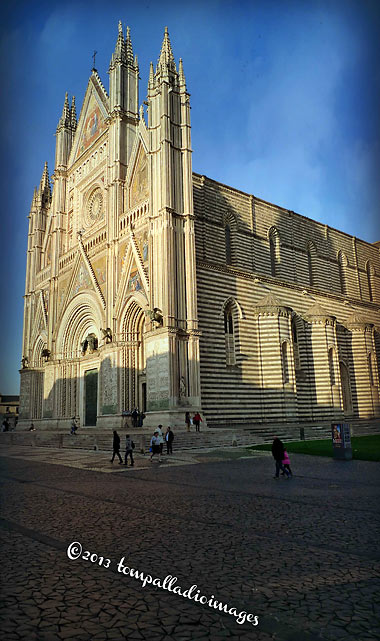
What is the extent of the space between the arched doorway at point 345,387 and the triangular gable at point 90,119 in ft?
88.6

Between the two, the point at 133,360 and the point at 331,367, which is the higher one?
the point at 133,360

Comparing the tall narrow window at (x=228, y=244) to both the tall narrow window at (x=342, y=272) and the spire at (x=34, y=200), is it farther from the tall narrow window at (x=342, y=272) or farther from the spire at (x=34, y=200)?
the spire at (x=34, y=200)

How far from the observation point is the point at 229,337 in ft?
101

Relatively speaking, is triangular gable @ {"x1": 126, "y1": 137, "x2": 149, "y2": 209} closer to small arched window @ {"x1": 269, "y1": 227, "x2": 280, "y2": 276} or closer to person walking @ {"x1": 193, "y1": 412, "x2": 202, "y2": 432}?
small arched window @ {"x1": 269, "y1": 227, "x2": 280, "y2": 276}

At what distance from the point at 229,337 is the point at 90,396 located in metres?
12.3

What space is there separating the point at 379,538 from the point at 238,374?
24.0m

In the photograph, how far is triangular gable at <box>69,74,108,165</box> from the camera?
38.5 meters

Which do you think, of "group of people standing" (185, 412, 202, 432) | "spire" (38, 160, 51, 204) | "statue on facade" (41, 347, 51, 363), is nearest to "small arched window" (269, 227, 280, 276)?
"group of people standing" (185, 412, 202, 432)

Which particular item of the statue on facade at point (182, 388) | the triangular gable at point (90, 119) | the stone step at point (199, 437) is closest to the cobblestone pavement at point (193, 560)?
the stone step at point (199, 437)

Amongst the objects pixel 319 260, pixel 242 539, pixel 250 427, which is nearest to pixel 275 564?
pixel 242 539

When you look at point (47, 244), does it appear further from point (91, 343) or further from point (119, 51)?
point (119, 51)

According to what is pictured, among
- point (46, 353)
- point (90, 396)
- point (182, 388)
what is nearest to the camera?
point (182, 388)

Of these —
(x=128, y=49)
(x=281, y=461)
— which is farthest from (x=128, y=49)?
(x=281, y=461)

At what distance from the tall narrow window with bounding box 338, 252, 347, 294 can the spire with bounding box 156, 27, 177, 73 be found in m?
21.7
